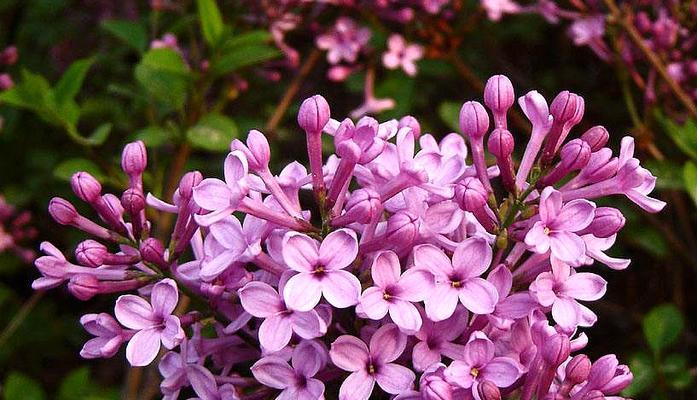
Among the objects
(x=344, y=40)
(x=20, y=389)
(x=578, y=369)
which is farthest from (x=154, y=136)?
(x=578, y=369)

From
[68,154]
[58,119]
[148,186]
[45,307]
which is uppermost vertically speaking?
[58,119]

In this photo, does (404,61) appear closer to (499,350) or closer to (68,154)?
(68,154)

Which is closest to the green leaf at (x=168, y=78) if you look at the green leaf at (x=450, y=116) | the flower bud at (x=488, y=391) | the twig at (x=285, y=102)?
the twig at (x=285, y=102)

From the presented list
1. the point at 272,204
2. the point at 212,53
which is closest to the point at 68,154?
the point at 212,53

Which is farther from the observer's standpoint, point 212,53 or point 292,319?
point 212,53

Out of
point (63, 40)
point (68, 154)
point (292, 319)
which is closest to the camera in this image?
point (292, 319)

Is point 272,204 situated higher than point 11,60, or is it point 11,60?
point 272,204

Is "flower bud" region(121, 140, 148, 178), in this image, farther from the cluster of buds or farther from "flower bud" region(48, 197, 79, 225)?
the cluster of buds

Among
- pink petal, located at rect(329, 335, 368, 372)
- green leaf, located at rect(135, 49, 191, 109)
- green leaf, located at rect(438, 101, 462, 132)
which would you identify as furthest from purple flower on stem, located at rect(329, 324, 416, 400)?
green leaf, located at rect(438, 101, 462, 132)
